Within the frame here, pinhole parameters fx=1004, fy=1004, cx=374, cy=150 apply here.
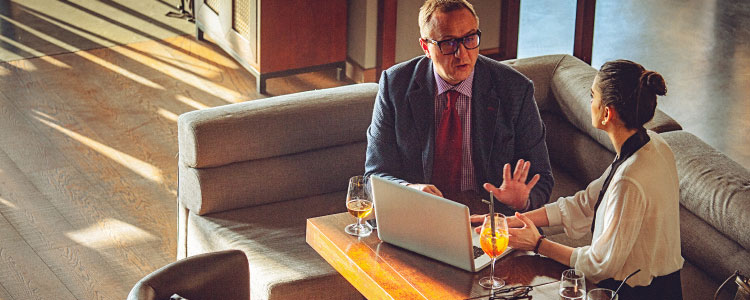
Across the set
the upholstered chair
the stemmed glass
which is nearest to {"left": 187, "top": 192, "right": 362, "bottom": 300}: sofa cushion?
the upholstered chair

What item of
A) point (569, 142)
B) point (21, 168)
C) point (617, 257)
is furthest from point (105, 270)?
point (617, 257)

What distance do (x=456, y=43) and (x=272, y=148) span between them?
930 mm

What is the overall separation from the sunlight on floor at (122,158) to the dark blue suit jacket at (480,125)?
182 cm

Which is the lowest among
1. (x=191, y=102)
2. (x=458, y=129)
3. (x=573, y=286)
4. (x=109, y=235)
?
(x=109, y=235)

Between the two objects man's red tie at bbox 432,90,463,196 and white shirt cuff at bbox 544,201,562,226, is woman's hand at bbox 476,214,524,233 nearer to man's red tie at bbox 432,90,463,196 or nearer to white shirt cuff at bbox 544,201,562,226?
white shirt cuff at bbox 544,201,562,226

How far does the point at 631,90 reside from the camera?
2.42 metres

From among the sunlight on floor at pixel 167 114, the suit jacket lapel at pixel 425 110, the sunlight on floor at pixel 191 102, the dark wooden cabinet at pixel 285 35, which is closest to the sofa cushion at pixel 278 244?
the suit jacket lapel at pixel 425 110

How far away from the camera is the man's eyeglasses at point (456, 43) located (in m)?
2.94

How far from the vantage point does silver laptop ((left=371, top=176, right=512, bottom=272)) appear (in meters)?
2.43

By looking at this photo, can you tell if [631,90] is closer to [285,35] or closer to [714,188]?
[714,188]

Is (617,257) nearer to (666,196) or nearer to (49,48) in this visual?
(666,196)

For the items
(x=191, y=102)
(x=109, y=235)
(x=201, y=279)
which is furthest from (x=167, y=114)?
(x=201, y=279)

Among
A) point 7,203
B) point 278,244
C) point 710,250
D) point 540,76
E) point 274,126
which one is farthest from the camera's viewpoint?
point 7,203

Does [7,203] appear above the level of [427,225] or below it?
below
